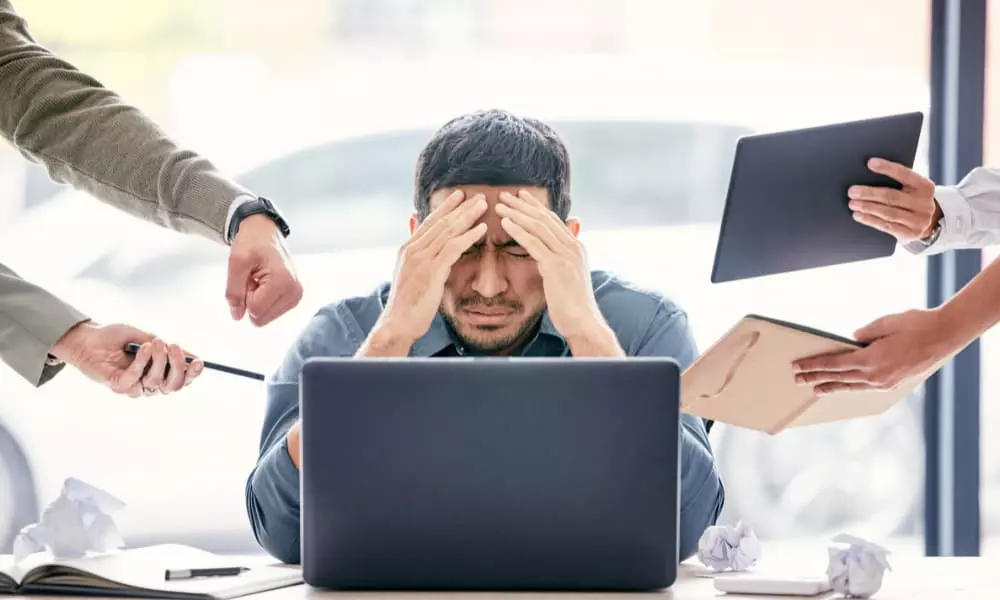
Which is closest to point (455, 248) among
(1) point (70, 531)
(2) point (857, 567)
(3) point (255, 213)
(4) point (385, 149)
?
(3) point (255, 213)

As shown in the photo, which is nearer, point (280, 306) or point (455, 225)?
point (280, 306)

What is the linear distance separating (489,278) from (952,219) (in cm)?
90

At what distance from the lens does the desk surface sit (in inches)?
44.6

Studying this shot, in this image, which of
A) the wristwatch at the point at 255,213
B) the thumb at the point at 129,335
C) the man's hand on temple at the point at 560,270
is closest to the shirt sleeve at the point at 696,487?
the man's hand on temple at the point at 560,270

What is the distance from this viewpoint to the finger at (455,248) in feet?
5.72

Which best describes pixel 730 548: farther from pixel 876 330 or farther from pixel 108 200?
pixel 108 200

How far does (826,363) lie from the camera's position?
1.35 m

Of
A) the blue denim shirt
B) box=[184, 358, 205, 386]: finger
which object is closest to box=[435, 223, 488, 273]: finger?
the blue denim shirt

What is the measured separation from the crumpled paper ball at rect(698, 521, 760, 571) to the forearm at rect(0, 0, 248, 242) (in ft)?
2.33

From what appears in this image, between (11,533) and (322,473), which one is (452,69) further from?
(322,473)

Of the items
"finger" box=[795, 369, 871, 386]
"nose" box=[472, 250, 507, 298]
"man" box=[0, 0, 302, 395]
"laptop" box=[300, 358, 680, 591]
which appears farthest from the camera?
"nose" box=[472, 250, 507, 298]

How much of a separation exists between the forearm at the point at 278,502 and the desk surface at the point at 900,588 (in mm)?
342

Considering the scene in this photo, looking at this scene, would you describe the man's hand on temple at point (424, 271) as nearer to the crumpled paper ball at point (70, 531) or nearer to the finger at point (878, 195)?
the crumpled paper ball at point (70, 531)

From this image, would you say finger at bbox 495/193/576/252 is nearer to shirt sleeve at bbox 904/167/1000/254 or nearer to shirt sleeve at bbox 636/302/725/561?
shirt sleeve at bbox 636/302/725/561
